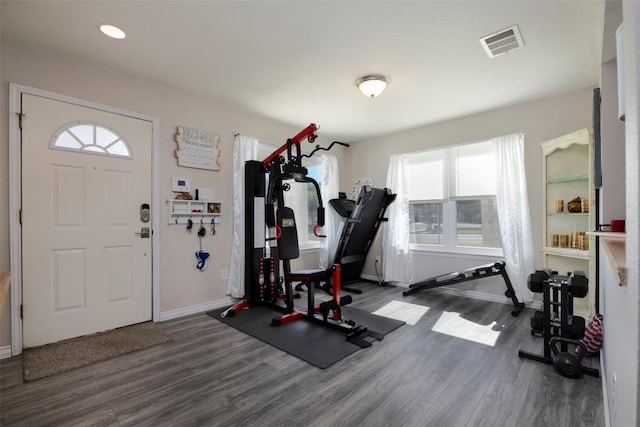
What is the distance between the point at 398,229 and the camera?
470 centimetres

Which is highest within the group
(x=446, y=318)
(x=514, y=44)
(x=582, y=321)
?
(x=514, y=44)

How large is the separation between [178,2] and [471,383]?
3276 mm

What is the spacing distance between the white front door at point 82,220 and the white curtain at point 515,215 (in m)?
4.27

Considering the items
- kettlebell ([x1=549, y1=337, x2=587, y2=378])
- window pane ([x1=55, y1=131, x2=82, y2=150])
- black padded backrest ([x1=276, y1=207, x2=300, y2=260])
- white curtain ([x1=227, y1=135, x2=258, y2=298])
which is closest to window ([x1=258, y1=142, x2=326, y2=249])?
white curtain ([x1=227, y1=135, x2=258, y2=298])

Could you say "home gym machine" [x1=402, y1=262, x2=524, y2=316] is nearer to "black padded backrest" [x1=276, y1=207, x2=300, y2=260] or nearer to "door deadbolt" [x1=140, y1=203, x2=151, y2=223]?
"black padded backrest" [x1=276, y1=207, x2=300, y2=260]

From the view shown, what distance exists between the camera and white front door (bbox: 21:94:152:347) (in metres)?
2.47

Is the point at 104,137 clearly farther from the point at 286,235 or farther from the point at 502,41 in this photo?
the point at 502,41

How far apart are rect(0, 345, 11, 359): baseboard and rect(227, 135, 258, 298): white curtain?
76.1 inches

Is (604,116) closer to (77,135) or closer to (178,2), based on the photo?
(178,2)

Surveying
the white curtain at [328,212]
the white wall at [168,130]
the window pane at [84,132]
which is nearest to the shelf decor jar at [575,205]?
the white curtain at [328,212]

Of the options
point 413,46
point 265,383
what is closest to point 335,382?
point 265,383

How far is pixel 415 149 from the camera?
4660 mm

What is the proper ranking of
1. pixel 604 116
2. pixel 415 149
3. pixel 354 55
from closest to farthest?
pixel 604 116 → pixel 354 55 → pixel 415 149

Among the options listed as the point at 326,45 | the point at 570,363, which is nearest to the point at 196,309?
the point at 326,45
